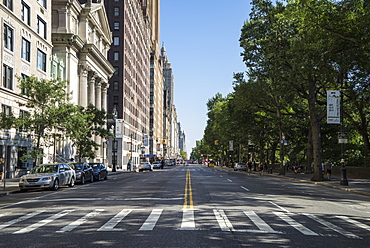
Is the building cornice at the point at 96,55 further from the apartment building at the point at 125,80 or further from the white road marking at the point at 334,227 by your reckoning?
the white road marking at the point at 334,227

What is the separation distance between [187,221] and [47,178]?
14.1m

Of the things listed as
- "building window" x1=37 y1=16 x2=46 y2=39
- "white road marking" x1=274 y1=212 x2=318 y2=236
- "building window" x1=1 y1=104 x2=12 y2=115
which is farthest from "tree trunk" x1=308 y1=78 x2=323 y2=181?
"building window" x1=37 y1=16 x2=46 y2=39

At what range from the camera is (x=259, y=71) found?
40.0 meters

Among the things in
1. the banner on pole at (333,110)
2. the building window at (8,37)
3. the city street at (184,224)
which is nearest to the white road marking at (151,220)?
the city street at (184,224)

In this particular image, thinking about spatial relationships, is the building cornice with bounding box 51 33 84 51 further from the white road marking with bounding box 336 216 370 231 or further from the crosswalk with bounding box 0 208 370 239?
the white road marking with bounding box 336 216 370 231

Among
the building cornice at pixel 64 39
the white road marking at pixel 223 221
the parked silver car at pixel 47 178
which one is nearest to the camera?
the white road marking at pixel 223 221

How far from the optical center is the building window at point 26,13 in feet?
128

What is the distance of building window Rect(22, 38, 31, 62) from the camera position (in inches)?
1522

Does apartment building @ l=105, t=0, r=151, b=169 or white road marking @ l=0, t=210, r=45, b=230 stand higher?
apartment building @ l=105, t=0, r=151, b=169

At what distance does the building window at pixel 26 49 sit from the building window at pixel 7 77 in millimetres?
3172

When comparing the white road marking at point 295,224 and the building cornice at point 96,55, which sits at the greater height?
the building cornice at point 96,55

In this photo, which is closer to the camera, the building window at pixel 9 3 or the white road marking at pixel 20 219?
the white road marking at pixel 20 219

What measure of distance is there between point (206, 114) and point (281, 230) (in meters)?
110

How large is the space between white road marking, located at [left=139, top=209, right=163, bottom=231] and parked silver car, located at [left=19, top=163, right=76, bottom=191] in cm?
1143
